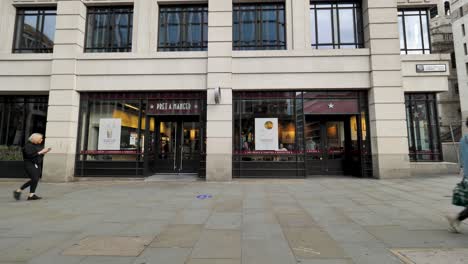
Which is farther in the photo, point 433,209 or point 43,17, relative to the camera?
point 43,17

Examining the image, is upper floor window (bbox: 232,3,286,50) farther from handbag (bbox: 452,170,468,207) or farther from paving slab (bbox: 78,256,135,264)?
paving slab (bbox: 78,256,135,264)

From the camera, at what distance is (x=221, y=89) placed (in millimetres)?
11461

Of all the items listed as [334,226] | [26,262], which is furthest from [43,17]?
[334,226]

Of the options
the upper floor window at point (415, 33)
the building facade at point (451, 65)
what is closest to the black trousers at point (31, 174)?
the upper floor window at point (415, 33)

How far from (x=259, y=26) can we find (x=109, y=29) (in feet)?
25.0

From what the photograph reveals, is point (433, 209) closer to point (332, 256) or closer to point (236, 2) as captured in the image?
point (332, 256)

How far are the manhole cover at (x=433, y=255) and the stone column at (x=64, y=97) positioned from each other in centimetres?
1256

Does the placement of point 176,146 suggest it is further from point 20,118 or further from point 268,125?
point 20,118

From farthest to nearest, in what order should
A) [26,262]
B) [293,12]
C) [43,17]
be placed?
1. [43,17]
2. [293,12]
3. [26,262]

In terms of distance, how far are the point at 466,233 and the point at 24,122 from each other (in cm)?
1704

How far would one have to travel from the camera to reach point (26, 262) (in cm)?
338

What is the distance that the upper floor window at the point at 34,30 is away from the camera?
1264 centimetres

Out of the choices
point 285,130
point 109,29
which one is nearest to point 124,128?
point 109,29

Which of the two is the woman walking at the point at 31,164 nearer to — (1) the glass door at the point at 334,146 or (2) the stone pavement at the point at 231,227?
(2) the stone pavement at the point at 231,227
